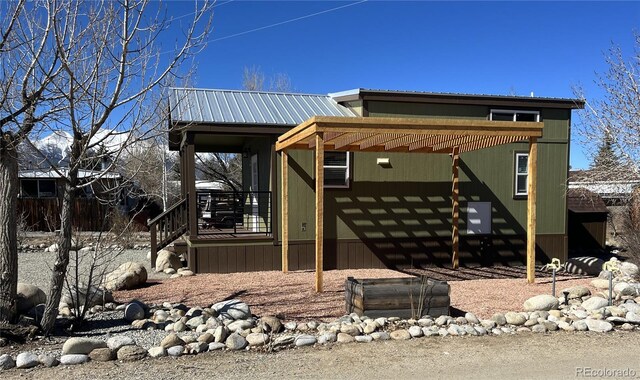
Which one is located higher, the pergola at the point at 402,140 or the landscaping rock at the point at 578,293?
the pergola at the point at 402,140

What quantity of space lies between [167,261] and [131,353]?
5.93 meters

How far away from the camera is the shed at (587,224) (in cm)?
1570

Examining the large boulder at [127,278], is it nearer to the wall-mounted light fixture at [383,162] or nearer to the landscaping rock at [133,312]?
the landscaping rock at [133,312]

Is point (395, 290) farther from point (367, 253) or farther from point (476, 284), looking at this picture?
point (367, 253)

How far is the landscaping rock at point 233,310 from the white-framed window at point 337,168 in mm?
5045

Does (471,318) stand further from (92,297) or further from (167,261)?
(167,261)

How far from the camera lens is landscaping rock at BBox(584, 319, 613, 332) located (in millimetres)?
5695

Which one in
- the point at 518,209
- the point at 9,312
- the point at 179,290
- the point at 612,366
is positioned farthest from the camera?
the point at 518,209

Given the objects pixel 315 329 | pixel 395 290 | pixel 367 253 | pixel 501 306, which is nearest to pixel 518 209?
pixel 367 253

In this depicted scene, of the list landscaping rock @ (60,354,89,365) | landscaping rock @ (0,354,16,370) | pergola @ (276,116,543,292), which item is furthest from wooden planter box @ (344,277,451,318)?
landscaping rock @ (0,354,16,370)

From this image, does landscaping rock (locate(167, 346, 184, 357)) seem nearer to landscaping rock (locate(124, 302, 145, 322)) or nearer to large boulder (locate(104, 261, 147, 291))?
landscaping rock (locate(124, 302, 145, 322))

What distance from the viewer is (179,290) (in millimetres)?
8023

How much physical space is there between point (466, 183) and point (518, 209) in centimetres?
162

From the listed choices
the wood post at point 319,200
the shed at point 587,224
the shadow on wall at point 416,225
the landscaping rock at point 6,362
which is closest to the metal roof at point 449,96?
the shadow on wall at point 416,225
